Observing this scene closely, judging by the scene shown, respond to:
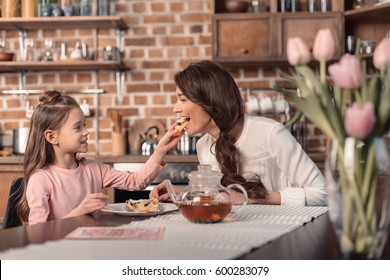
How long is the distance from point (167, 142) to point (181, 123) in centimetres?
9

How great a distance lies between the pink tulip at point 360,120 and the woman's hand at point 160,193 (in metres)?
1.11

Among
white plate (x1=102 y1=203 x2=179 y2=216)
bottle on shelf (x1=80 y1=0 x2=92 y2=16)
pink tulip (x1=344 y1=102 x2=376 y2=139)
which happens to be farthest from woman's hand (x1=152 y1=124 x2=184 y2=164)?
bottle on shelf (x1=80 y1=0 x2=92 y2=16)

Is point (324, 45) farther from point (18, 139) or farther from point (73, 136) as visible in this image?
point (18, 139)

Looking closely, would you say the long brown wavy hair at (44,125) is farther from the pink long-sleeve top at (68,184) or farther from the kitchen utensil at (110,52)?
the kitchen utensil at (110,52)

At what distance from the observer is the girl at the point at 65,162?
2.21m

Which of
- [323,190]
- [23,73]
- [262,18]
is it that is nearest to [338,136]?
[323,190]

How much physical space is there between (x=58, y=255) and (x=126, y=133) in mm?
3327

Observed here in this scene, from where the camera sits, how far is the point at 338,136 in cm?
102

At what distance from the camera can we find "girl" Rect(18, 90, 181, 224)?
221 cm

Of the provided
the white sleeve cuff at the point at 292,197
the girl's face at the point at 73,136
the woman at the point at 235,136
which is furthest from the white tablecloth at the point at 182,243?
the girl's face at the point at 73,136

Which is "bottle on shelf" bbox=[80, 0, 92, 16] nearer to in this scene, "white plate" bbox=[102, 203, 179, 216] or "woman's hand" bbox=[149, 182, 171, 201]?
"woman's hand" bbox=[149, 182, 171, 201]

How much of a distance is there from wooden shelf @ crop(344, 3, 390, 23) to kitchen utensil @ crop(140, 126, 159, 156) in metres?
1.46

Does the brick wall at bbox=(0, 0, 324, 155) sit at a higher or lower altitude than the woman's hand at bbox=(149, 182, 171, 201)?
higher
